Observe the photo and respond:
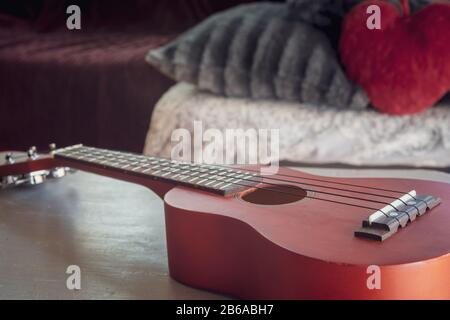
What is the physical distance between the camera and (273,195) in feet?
2.36

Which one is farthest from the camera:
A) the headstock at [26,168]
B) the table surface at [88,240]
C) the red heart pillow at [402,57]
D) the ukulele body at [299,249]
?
the red heart pillow at [402,57]

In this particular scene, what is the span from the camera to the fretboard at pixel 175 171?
71 centimetres

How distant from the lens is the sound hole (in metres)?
0.70

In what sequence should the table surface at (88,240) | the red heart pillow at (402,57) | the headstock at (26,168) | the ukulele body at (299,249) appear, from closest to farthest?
the ukulele body at (299,249) < the table surface at (88,240) < the headstock at (26,168) < the red heart pillow at (402,57)

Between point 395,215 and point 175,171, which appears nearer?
point 395,215

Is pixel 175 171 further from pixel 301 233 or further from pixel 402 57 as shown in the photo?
pixel 402 57

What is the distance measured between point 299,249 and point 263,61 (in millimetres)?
797

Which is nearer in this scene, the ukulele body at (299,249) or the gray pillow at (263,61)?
the ukulele body at (299,249)

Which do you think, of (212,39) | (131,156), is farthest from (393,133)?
(131,156)

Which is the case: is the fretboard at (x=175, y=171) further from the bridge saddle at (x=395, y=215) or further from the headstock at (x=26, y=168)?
the bridge saddle at (x=395, y=215)

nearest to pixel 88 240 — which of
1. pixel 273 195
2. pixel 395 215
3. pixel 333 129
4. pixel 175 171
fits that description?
pixel 175 171

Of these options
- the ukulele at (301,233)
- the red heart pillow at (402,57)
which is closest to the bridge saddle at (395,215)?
the ukulele at (301,233)

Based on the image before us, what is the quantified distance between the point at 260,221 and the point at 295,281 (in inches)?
3.6

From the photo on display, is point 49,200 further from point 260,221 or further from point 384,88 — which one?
point 384,88
